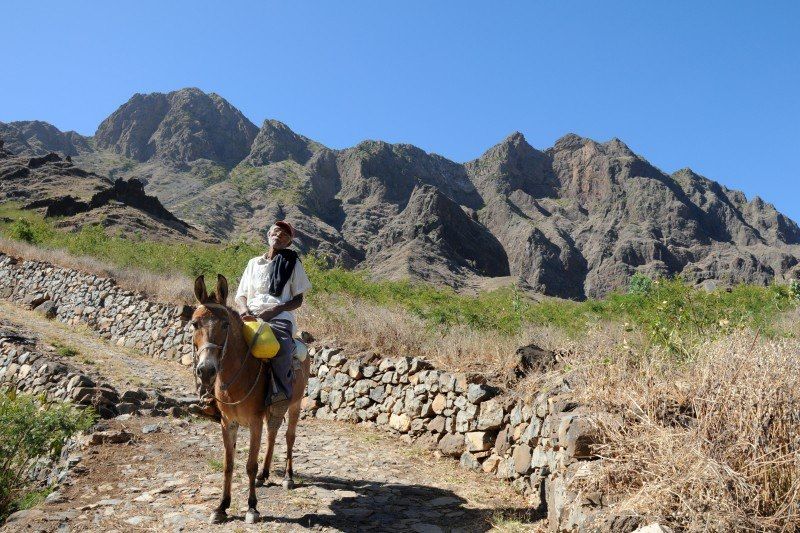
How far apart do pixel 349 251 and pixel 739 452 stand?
97.4 meters

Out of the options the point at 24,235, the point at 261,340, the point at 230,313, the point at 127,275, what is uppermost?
the point at 24,235

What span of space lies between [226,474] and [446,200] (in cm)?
10479

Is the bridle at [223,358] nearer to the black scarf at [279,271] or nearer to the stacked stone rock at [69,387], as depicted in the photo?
the black scarf at [279,271]

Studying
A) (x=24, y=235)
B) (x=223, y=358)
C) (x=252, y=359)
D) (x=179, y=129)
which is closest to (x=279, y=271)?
(x=252, y=359)

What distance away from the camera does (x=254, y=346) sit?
571 centimetres

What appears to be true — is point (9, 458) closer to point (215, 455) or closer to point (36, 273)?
point (215, 455)

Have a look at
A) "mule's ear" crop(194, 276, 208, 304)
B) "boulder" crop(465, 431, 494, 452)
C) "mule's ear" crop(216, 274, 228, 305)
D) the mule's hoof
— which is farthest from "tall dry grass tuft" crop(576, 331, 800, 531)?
"mule's ear" crop(194, 276, 208, 304)

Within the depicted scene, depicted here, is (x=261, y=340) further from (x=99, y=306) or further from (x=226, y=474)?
(x=99, y=306)

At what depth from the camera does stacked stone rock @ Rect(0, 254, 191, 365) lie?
16750 mm

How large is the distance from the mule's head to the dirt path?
1.70 m

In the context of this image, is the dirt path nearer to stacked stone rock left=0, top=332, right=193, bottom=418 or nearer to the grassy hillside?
stacked stone rock left=0, top=332, right=193, bottom=418

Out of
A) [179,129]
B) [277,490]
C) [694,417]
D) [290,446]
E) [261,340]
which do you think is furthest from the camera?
[179,129]

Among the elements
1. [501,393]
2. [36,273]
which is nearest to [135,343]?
[36,273]

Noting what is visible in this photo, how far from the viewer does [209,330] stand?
5086 millimetres
